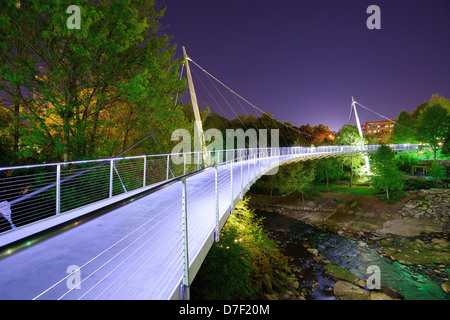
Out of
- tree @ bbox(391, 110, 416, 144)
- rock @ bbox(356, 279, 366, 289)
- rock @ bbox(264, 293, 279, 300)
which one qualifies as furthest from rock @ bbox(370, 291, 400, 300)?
tree @ bbox(391, 110, 416, 144)

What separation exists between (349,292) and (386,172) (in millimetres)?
18962

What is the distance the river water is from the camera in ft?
36.3

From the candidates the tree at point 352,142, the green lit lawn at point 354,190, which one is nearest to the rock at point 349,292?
the green lit lawn at point 354,190

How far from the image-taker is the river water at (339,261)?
11062 millimetres

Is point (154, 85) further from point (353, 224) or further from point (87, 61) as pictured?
point (353, 224)

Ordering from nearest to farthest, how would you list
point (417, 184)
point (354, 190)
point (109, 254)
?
point (109, 254) < point (417, 184) < point (354, 190)

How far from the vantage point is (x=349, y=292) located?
10.8 metres

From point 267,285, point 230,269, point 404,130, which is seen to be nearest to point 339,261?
point 267,285

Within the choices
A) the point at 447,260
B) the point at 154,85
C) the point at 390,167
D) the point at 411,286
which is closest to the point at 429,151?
the point at 390,167

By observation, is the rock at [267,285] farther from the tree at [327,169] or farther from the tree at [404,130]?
the tree at [404,130]

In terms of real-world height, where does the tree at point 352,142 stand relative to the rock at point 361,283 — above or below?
above

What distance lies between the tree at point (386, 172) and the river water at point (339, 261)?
11414 mm

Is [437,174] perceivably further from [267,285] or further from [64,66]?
[64,66]

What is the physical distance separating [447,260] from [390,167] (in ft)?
45.1
